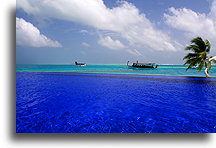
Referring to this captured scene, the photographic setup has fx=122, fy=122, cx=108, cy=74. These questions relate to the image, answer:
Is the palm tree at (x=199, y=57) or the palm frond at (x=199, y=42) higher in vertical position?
the palm frond at (x=199, y=42)

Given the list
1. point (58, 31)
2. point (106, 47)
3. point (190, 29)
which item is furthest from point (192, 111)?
point (58, 31)

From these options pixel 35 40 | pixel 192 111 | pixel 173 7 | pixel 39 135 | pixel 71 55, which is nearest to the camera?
pixel 39 135

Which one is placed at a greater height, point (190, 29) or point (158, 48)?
point (190, 29)

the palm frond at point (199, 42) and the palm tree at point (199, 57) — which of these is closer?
the palm frond at point (199, 42)

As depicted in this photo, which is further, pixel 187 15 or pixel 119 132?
pixel 187 15

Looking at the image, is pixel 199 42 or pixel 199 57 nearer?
pixel 199 42

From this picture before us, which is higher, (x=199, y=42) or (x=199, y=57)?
(x=199, y=42)

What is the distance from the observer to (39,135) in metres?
2.46

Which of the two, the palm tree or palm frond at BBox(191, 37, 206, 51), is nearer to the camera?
palm frond at BBox(191, 37, 206, 51)

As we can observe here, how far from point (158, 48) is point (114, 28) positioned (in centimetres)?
209

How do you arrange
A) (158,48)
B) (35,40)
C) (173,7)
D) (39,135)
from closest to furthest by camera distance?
(39,135), (173,7), (35,40), (158,48)

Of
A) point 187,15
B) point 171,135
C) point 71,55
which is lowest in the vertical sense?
point 171,135

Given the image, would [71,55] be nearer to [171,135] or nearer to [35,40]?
[35,40]

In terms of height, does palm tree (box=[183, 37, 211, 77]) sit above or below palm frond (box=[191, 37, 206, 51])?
below
